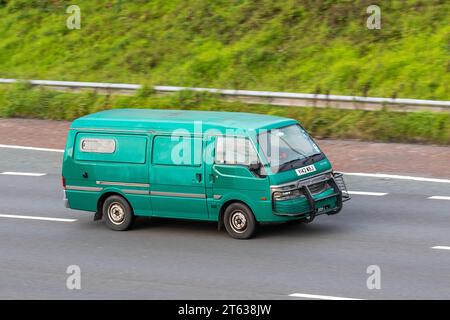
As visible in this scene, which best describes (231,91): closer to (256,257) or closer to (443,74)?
(443,74)

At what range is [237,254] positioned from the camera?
1516 centimetres

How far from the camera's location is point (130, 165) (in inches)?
651

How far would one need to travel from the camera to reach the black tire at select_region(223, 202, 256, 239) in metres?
15.8

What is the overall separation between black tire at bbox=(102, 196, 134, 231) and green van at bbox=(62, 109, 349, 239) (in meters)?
0.02

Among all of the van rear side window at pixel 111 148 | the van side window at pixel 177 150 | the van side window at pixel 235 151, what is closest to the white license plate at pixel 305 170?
the van side window at pixel 235 151

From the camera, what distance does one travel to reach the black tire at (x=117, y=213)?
55.3 ft

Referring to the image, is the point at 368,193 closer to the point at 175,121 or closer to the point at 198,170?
the point at 198,170

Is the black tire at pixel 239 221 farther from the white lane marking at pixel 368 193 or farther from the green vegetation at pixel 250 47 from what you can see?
the green vegetation at pixel 250 47

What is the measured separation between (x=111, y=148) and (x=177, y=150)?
4.11ft

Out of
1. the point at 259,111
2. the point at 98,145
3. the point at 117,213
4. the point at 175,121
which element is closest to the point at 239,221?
the point at 175,121

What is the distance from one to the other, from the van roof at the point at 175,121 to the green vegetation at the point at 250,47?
22.8 ft
